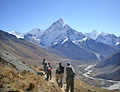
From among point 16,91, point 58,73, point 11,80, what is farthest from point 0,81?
point 58,73

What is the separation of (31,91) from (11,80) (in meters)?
1.54

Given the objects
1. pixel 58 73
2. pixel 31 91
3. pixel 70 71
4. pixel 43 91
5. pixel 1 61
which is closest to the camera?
pixel 31 91

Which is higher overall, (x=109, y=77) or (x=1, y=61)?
(x=1, y=61)

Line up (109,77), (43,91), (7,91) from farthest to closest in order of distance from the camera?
(109,77) < (43,91) < (7,91)

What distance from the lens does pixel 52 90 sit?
1277 cm

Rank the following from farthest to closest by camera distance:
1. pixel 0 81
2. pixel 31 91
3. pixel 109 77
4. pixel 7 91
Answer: pixel 109 77 → pixel 31 91 → pixel 0 81 → pixel 7 91

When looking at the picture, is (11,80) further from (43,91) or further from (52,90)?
(52,90)

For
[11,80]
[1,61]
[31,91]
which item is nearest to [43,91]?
[31,91]

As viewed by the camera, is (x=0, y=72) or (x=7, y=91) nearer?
(x=7, y=91)

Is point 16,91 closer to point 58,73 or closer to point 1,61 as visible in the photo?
point 1,61

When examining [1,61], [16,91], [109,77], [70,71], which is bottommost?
[109,77]

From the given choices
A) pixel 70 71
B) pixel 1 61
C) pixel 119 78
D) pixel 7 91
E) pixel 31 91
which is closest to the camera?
pixel 7 91

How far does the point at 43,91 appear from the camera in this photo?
36.8ft

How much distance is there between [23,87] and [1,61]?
424 centimetres
